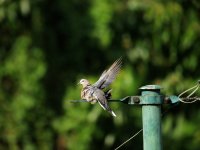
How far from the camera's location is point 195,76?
788 cm

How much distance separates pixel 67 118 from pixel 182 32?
1.97 m

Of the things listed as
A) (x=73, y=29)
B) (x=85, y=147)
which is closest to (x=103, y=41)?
(x=73, y=29)

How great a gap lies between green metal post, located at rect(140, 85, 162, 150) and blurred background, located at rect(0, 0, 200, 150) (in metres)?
4.15

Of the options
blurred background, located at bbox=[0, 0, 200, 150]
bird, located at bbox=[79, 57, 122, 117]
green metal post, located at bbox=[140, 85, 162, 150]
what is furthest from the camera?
blurred background, located at bbox=[0, 0, 200, 150]

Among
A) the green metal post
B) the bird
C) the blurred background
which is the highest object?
the blurred background

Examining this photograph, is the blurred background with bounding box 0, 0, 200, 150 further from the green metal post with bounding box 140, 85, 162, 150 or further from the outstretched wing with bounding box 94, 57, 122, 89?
the green metal post with bounding box 140, 85, 162, 150

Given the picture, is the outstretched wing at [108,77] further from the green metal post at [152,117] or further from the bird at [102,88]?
the green metal post at [152,117]

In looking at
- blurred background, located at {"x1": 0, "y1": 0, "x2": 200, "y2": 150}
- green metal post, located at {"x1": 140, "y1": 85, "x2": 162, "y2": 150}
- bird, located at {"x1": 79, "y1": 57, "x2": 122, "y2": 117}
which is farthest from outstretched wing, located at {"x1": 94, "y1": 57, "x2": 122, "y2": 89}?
blurred background, located at {"x1": 0, "y1": 0, "x2": 200, "y2": 150}

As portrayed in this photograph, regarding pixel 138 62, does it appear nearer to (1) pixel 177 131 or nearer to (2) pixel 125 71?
(2) pixel 125 71

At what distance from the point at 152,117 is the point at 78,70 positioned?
5.61 m

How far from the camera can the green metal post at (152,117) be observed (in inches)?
139

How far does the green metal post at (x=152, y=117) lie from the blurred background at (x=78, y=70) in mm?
4151

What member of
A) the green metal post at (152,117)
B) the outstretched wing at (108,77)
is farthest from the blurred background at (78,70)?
the green metal post at (152,117)

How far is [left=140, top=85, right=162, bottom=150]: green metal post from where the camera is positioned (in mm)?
3521
